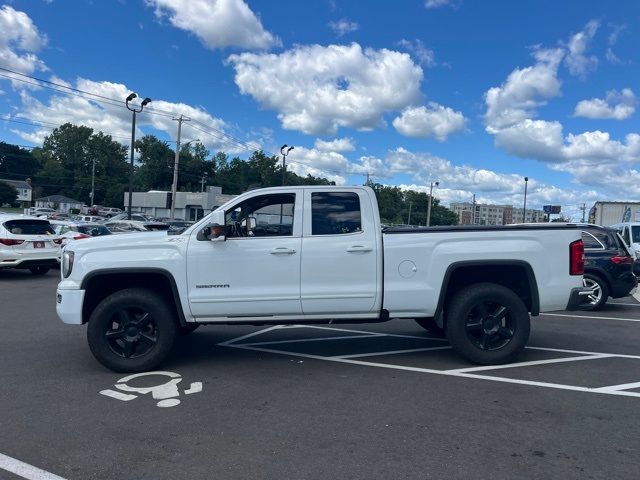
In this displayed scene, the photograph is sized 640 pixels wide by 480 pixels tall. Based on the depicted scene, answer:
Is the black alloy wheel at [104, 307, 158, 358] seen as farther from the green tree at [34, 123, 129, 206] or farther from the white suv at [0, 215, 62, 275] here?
the green tree at [34, 123, 129, 206]

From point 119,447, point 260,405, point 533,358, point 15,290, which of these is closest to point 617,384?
point 533,358

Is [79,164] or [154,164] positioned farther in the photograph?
[79,164]

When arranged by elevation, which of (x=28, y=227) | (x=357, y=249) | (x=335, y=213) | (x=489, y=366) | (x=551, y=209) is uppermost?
(x=551, y=209)

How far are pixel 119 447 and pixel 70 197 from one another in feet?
408

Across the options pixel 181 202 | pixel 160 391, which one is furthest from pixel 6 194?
pixel 160 391

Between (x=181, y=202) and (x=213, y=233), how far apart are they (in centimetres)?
6292

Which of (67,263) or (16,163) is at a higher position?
(16,163)

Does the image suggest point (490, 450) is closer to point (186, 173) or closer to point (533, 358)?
point (533, 358)

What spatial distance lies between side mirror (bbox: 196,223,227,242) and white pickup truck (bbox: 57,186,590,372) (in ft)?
0.05

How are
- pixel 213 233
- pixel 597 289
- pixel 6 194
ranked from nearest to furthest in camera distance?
1. pixel 213 233
2. pixel 597 289
3. pixel 6 194

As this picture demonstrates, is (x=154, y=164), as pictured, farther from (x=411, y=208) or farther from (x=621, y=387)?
(x=621, y=387)

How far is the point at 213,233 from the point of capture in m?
5.62

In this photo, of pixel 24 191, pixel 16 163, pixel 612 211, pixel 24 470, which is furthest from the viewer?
pixel 16 163

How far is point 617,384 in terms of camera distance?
557cm
